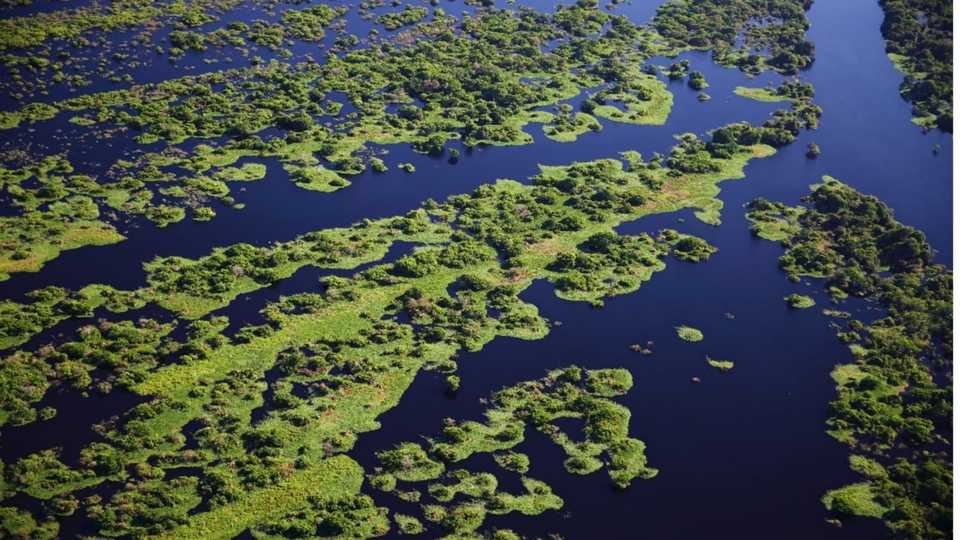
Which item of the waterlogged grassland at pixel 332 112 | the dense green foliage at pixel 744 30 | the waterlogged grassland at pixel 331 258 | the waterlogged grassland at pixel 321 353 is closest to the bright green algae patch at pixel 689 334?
the waterlogged grassland at pixel 321 353

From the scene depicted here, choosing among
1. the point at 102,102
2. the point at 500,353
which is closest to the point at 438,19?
the point at 102,102

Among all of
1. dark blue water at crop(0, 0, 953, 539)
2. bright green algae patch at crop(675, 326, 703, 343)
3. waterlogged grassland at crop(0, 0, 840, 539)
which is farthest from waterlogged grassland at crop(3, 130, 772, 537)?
bright green algae patch at crop(675, 326, 703, 343)

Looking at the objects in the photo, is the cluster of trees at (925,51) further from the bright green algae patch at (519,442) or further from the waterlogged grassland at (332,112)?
the bright green algae patch at (519,442)

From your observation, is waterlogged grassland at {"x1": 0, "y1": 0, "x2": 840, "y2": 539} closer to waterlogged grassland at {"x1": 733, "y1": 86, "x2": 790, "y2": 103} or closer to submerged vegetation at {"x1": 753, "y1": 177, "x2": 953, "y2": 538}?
waterlogged grassland at {"x1": 733, "y1": 86, "x2": 790, "y2": 103}

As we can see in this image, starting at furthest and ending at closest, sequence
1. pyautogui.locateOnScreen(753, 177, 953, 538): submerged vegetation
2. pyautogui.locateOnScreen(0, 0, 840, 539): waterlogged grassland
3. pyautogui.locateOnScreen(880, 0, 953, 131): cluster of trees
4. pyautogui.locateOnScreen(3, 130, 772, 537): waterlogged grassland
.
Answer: pyautogui.locateOnScreen(880, 0, 953, 131): cluster of trees, pyautogui.locateOnScreen(753, 177, 953, 538): submerged vegetation, pyautogui.locateOnScreen(0, 0, 840, 539): waterlogged grassland, pyautogui.locateOnScreen(3, 130, 772, 537): waterlogged grassland

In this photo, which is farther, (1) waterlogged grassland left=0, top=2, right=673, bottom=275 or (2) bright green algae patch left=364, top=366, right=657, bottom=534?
(1) waterlogged grassland left=0, top=2, right=673, bottom=275

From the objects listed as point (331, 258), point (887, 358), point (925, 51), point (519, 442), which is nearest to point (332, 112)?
point (331, 258)

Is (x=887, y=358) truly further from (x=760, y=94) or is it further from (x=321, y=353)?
(x=760, y=94)

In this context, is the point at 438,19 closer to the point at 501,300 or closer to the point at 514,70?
the point at 514,70
